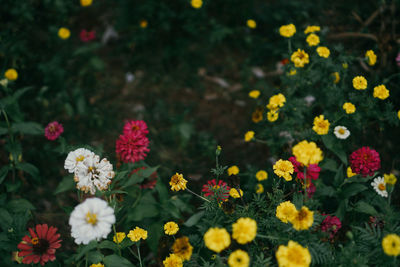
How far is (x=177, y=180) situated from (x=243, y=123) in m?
1.42

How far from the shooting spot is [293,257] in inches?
45.8

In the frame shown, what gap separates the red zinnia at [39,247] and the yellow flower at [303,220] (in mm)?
1068

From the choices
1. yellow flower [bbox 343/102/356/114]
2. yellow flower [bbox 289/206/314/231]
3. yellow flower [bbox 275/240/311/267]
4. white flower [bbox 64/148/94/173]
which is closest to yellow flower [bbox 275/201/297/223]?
yellow flower [bbox 289/206/314/231]

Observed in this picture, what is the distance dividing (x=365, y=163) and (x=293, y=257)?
2.68ft

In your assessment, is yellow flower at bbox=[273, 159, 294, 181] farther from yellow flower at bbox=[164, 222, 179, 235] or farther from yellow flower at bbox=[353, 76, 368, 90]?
yellow flower at bbox=[353, 76, 368, 90]

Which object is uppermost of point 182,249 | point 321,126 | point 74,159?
point 321,126

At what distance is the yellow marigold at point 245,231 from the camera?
3.82 feet

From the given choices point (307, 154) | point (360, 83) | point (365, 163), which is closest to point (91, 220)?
point (307, 154)

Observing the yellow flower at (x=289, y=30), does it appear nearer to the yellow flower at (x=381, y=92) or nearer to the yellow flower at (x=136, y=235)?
the yellow flower at (x=381, y=92)

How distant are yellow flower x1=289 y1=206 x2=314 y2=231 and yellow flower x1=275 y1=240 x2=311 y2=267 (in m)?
0.09

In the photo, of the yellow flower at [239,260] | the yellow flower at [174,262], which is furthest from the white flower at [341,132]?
the yellow flower at [174,262]

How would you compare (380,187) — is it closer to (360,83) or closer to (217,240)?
(360,83)

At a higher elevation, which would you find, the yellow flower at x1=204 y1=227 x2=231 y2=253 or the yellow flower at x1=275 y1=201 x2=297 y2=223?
the yellow flower at x1=204 y1=227 x2=231 y2=253

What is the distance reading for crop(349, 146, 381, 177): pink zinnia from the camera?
1.68 meters
